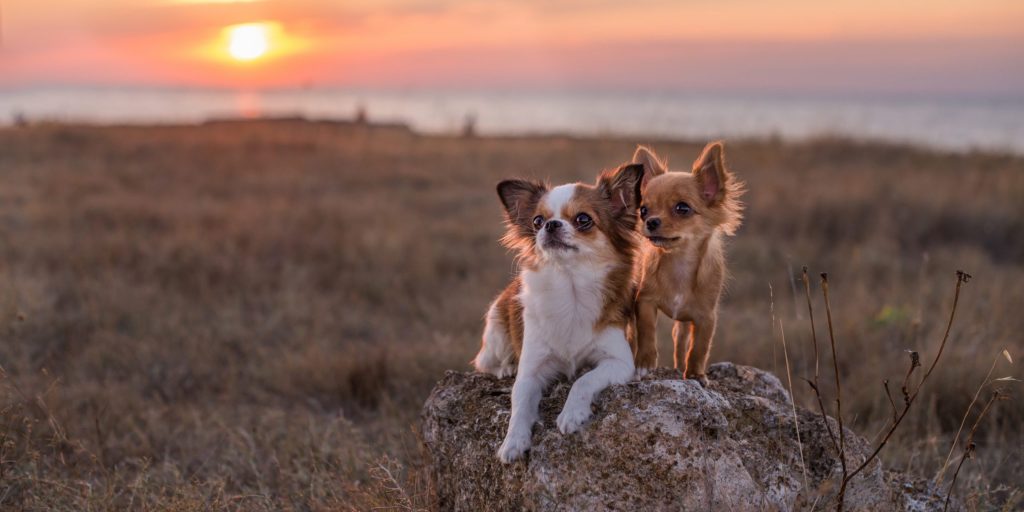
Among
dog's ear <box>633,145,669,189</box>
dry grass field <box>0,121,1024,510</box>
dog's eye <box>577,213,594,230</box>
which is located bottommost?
dry grass field <box>0,121,1024,510</box>

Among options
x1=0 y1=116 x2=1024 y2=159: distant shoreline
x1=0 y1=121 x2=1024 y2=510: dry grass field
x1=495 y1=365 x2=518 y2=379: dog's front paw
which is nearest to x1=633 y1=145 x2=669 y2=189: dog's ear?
x1=0 y1=121 x2=1024 y2=510: dry grass field

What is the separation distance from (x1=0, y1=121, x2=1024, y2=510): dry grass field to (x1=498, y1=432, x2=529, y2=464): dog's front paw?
726 mm

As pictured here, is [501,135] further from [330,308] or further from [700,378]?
[700,378]

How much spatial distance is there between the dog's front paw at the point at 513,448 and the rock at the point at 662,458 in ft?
0.12

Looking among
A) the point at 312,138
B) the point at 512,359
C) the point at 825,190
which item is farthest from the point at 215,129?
the point at 512,359

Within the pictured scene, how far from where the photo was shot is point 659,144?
22422 mm

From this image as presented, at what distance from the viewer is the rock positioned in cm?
310

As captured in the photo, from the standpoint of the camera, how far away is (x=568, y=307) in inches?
136

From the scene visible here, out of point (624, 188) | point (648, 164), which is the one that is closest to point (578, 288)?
point (624, 188)

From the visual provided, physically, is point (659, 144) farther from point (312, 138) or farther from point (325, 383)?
point (325, 383)

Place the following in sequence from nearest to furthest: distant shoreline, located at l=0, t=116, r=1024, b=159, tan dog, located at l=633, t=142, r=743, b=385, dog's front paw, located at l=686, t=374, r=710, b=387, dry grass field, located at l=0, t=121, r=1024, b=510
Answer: tan dog, located at l=633, t=142, r=743, b=385 < dog's front paw, located at l=686, t=374, r=710, b=387 < dry grass field, located at l=0, t=121, r=1024, b=510 < distant shoreline, located at l=0, t=116, r=1024, b=159

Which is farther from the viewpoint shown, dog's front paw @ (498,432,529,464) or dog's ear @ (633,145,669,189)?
dog's ear @ (633,145,669,189)

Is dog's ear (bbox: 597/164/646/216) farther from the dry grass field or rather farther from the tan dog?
the dry grass field

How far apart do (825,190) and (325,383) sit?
9.78 meters
